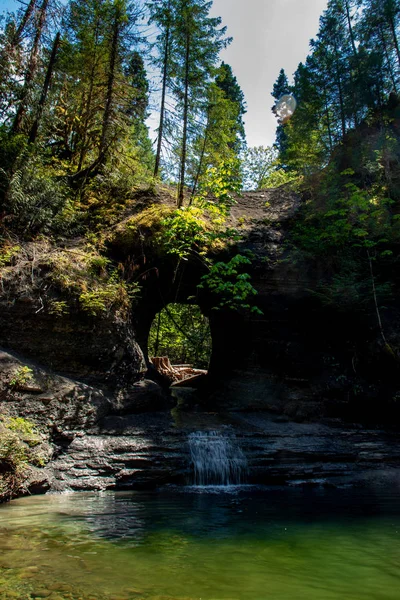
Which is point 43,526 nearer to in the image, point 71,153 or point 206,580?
point 206,580

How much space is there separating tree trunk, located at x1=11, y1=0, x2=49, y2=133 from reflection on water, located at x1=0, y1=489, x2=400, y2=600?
11578 mm

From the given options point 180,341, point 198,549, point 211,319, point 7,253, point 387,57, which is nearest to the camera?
point 198,549

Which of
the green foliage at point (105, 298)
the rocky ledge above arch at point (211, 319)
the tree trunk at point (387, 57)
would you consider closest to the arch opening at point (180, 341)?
the rocky ledge above arch at point (211, 319)

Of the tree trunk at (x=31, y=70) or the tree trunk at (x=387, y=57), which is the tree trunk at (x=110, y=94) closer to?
the tree trunk at (x=31, y=70)

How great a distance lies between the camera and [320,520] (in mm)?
5883

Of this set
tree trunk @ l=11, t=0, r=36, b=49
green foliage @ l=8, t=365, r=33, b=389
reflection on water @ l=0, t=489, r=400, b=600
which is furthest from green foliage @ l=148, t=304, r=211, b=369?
reflection on water @ l=0, t=489, r=400, b=600

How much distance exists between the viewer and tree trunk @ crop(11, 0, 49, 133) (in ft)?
40.5

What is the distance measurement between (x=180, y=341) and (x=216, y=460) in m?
18.6

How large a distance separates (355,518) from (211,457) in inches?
168

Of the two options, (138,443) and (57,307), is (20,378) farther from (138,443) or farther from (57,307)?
(138,443)

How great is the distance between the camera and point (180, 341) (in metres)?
28.1

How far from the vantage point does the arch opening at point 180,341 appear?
2288 cm

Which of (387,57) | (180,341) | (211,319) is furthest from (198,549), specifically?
(180,341)

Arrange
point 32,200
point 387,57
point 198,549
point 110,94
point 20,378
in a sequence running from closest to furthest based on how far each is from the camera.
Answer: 1. point 198,549
2. point 20,378
3. point 32,200
4. point 110,94
5. point 387,57
